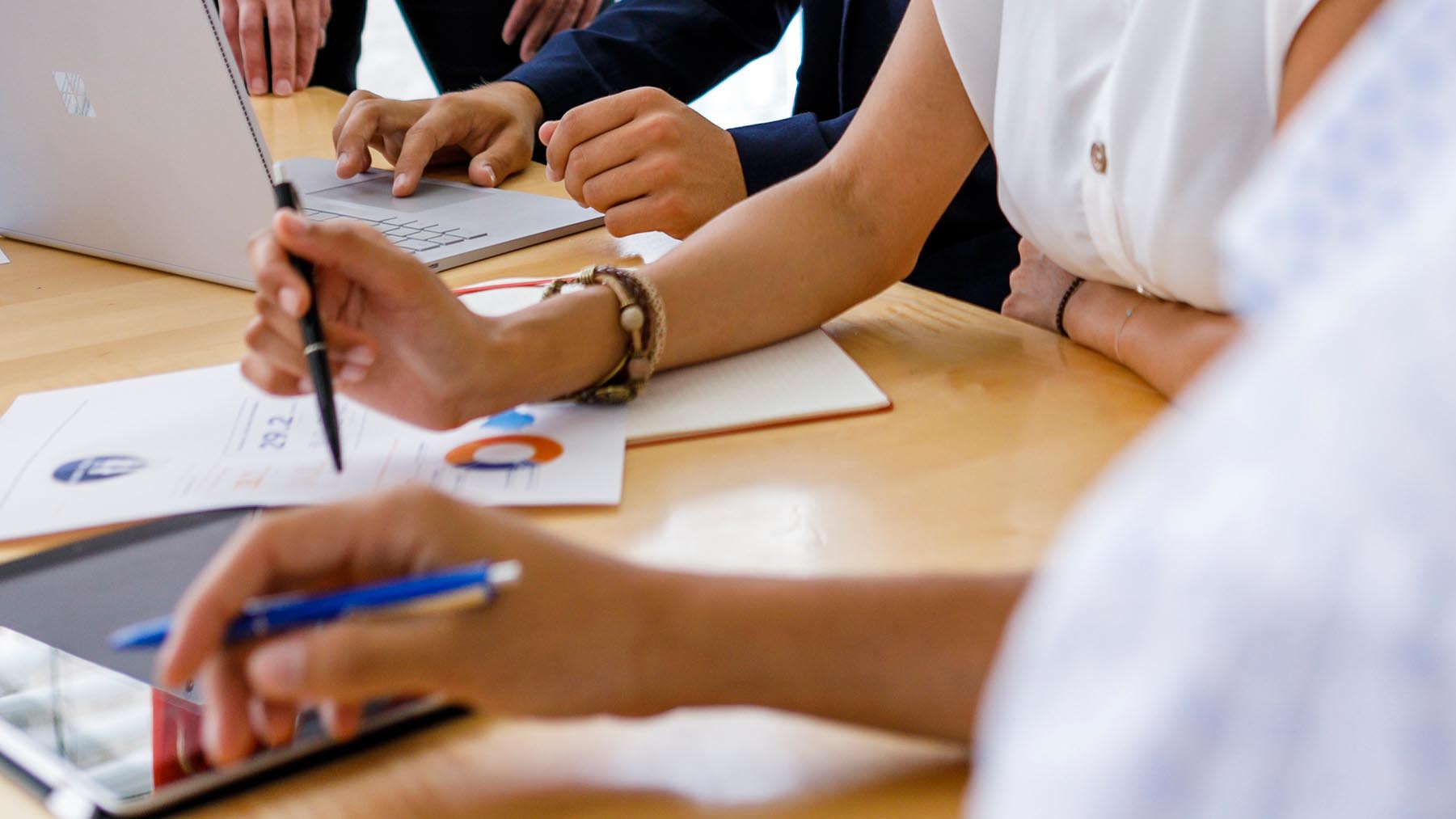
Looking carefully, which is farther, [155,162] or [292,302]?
[155,162]

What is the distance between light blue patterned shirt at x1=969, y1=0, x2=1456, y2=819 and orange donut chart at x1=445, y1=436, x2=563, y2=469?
52cm

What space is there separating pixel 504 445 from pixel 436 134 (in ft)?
2.24

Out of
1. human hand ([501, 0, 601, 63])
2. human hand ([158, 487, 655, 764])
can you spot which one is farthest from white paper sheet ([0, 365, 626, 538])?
human hand ([501, 0, 601, 63])

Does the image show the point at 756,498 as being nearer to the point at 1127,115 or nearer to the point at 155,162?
the point at 1127,115

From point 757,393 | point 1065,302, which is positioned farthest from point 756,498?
point 1065,302

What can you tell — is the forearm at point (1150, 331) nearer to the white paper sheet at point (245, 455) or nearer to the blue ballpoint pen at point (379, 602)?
the white paper sheet at point (245, 455)

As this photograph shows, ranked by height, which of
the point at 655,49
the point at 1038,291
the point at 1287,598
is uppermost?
the point at 1287,598

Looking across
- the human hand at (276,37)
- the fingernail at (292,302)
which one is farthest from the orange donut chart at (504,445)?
the human hand at (276,37)

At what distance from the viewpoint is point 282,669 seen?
36 cm

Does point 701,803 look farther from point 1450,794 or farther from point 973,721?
point 1450,794

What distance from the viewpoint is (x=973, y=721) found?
1.43ft

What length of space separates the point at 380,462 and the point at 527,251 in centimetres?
44

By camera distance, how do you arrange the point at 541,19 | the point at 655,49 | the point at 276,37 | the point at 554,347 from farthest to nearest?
1. the point at 541,19
2. the point at 276,37
3. the point at 655,49
4. the point at 554,347

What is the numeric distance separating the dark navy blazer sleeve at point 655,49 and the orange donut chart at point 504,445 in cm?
85
